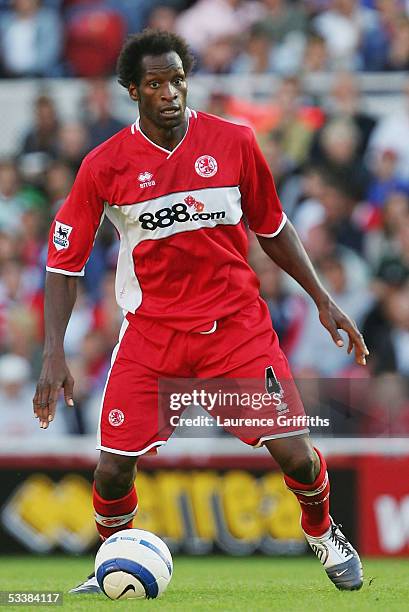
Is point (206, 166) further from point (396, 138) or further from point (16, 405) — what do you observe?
point (396, 138)

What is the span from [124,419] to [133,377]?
222mm

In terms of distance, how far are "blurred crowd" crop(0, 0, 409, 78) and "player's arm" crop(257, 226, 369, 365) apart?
25.3 ft

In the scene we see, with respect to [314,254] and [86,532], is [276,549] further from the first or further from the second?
[314,254]

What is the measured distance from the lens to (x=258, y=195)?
657cm

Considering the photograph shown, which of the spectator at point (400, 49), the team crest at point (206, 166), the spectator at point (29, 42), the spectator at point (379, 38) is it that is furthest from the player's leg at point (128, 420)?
the spectator at point (29, 42)

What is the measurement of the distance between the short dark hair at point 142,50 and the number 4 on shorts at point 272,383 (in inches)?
62.9

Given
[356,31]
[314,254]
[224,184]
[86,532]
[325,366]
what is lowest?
[86,532]

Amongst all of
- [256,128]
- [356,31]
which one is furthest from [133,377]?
[356,31]

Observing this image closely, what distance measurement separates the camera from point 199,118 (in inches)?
258

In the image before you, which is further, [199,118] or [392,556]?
[392,556]

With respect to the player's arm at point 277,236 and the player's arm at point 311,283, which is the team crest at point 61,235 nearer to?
the player's arm at point 277,236

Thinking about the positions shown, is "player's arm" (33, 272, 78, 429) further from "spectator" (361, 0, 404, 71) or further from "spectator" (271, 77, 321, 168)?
"spectator" (361, 0, 404, 71)

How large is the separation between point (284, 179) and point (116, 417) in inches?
277

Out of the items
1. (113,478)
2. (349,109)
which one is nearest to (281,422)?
(113,478)
